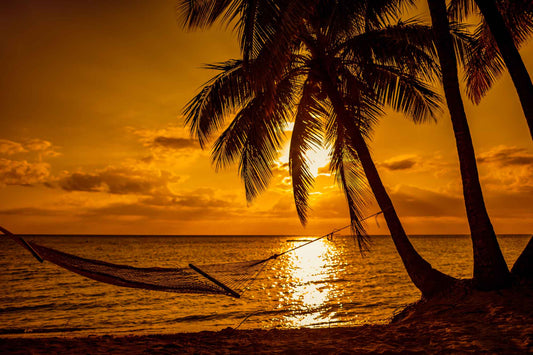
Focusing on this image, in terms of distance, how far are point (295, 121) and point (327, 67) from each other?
139cm

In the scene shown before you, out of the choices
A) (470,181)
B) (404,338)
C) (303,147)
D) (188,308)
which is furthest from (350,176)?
(188,308)

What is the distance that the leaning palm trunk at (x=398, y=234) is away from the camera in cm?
454

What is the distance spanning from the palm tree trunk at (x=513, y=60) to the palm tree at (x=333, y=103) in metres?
0.67

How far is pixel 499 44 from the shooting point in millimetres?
4305

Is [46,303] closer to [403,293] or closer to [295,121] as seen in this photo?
[295,121]

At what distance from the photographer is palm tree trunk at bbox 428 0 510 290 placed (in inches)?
161

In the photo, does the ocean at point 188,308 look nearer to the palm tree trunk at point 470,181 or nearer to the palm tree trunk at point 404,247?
the palm tree trunk at point 404,247

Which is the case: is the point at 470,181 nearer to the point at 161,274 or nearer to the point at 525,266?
the point at 525,266

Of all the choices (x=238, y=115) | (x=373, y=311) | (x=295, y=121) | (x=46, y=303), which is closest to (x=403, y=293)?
(x=373, y=311)

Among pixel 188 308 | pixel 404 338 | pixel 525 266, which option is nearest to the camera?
pixel 404 338

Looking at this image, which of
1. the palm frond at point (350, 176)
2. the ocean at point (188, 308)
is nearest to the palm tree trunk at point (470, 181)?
the palm frond at point (350, 176)

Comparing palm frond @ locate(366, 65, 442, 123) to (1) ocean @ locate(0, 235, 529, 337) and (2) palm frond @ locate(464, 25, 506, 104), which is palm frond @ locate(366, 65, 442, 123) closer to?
(2) palm frond @ locate(464, 25, 506, 104)

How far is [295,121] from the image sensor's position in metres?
6.21

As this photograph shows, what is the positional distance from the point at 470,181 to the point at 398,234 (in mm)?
1082
